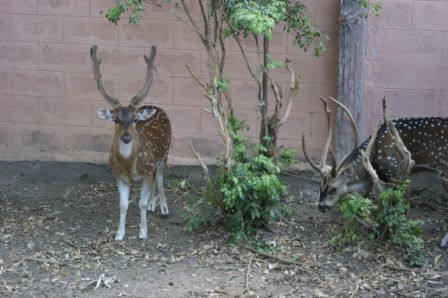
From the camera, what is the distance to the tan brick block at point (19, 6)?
9422 mm

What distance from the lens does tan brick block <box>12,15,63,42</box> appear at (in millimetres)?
9422

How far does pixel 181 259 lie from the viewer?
725cm

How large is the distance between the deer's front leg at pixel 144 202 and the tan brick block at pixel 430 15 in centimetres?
343

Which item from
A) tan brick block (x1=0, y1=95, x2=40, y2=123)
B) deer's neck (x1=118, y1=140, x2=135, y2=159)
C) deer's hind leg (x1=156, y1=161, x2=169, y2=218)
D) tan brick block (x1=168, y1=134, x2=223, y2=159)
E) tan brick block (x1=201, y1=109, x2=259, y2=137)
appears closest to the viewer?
deer's neck (x1=118, y1=140, x2=135, y2=159)

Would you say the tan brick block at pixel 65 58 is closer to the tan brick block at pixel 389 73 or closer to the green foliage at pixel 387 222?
the tan brick block at pixel 389 73

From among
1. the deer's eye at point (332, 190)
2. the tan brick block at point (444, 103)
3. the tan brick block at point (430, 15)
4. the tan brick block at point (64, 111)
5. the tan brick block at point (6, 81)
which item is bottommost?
the deer's eye at point (332, 190)

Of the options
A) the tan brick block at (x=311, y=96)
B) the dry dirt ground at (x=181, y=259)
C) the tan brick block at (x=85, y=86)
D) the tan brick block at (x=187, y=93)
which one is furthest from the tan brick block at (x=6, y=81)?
the tan brick block at (x=311, y=96)

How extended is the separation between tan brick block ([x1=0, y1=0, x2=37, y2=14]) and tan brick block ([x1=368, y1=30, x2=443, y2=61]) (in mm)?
3924

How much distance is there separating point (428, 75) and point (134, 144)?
3.39 meters

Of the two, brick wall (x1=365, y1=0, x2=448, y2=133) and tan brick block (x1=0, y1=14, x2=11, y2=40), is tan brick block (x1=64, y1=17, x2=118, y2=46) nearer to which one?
tan brick block (x1=0, y1=14, x2=11, y2=40)

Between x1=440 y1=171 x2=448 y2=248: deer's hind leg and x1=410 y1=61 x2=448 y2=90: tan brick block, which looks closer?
x1=440 y1=171 x2=448 y2=248: deer's hind leg

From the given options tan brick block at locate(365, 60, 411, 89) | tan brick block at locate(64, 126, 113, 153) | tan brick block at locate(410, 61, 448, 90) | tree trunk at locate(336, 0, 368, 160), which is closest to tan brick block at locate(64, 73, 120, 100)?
tan brick block at locate(64, 126, 113, 153)

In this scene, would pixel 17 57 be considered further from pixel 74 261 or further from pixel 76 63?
pixel 74 261

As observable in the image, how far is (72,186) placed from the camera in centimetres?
948
